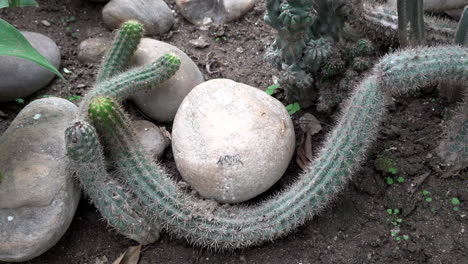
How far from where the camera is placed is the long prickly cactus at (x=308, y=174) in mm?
2047

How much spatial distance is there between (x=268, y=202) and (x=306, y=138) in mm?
576

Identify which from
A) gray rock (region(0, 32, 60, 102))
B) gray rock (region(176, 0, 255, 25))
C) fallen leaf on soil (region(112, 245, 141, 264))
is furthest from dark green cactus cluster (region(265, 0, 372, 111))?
gray rock (region(0, 32, 60, 102))

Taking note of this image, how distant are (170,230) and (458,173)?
149cm

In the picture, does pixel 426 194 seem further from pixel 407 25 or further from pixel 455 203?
pixel 407 25

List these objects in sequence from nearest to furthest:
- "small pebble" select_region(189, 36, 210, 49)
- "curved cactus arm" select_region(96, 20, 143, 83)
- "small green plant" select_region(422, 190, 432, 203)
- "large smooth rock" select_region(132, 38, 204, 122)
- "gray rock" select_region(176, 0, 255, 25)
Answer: "small green plant" select_region(422, 190, 432, 203)
"curved cactus arm" select_region(96, 20, 143, 83)
"large smooth rock" select_region(132, 38, 204, 122)
"small pebble" select_region(189, 36, 210, 49)
"gray rock" select_region(176, 0, 255, 25)

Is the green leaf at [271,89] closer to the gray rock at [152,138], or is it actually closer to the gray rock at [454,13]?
the gray rock at [152,138]

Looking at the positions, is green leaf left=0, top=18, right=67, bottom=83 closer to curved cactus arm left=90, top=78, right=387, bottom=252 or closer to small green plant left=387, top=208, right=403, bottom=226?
curved cactus arm left=90, top=78, right=387, bottom=252

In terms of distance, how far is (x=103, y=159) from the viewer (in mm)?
2188

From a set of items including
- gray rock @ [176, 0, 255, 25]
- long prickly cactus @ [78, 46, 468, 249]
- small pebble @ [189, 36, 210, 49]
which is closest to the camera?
long prickly cactus @ [78, 46, 468, 249]

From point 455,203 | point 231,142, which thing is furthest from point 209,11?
point 455,203

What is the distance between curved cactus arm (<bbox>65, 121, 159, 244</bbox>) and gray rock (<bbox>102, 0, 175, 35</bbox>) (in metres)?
1.45

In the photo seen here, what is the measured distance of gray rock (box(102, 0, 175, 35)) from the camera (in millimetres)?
3273

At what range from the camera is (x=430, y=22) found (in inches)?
104

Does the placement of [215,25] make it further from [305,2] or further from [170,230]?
[170,230]
